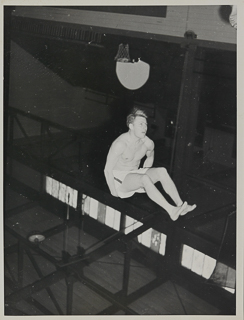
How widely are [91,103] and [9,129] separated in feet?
1.83

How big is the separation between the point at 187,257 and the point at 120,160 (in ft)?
2.64

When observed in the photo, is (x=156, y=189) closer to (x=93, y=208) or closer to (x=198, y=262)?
(x=93, y=208)

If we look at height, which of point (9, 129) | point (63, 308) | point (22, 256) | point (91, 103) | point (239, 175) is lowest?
point (63, 308)

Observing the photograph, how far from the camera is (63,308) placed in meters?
2.59

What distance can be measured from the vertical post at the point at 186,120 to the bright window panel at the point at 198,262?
1.62 feet

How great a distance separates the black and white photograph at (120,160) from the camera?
2.38 metres

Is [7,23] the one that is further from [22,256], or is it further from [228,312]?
[228,312]

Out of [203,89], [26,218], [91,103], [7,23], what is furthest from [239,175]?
[7,23]

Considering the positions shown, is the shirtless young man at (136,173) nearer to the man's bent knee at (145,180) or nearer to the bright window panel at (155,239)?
the man's bent knee at (145,180)

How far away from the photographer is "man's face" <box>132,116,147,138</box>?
2.47 metres

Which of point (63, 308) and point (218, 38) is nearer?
point (218, 38)

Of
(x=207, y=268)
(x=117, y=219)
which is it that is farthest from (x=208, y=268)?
(x=117, y=219)

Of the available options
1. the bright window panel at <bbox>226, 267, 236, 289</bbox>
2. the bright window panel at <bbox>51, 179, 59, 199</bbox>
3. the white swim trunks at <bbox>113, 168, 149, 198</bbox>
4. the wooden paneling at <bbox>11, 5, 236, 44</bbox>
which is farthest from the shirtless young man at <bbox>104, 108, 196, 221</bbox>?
the wooden paneling at <bbox>11, 5, 236, 44</bbox>

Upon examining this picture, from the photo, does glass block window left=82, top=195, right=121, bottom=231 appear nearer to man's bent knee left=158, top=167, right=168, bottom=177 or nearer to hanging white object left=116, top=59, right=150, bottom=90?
man's bent knee left=158, top=167, right=168, bottom=177
